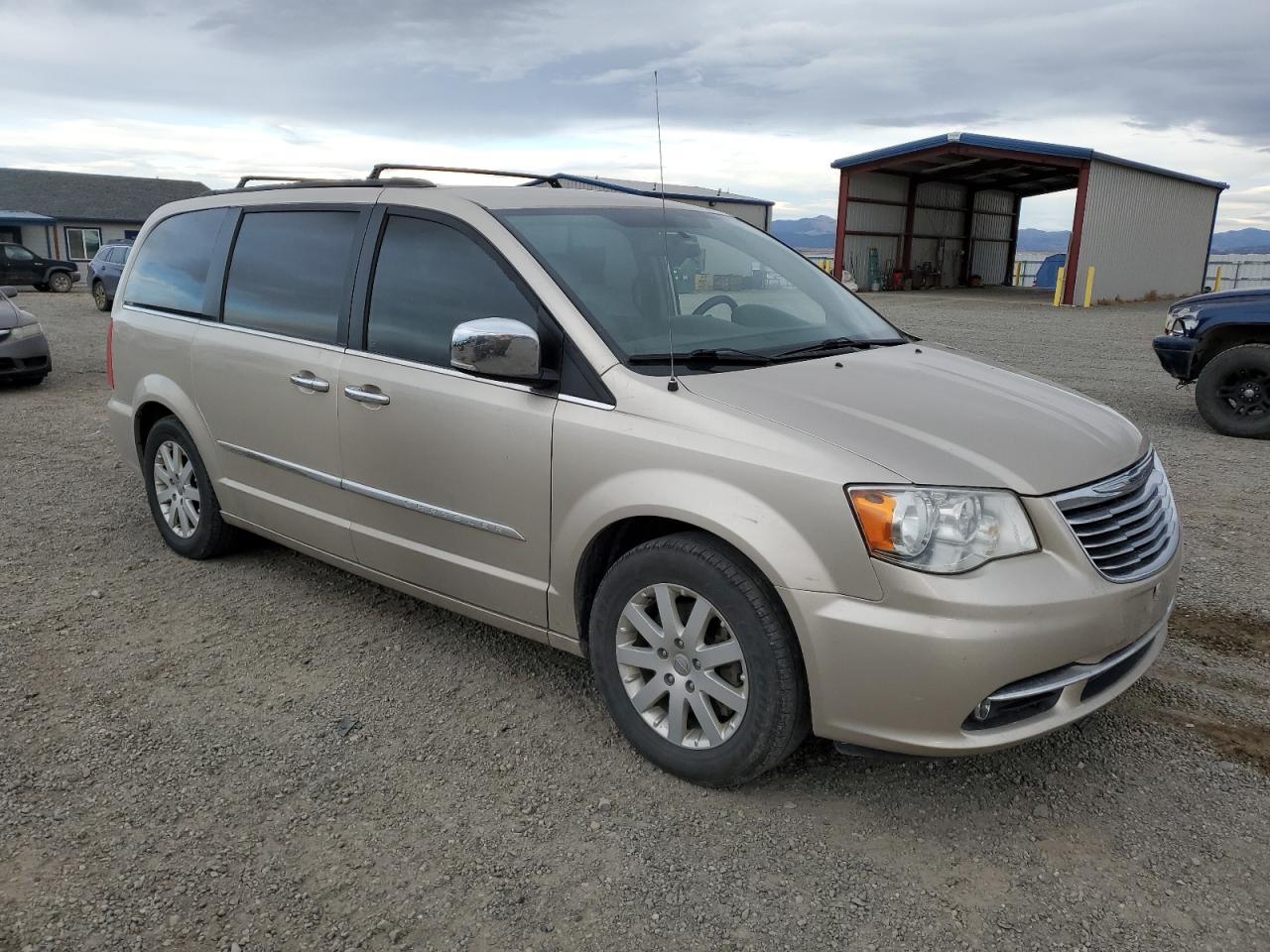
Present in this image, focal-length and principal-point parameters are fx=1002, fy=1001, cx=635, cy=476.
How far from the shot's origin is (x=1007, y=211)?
4162 centimetres

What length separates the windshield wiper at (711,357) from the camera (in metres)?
3.21

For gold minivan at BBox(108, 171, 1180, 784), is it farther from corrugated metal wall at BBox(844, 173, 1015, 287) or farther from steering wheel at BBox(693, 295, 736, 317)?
corrugated metal wall at BBox(844, 173, 1015, 287)

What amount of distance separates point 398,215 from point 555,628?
172 centimetres

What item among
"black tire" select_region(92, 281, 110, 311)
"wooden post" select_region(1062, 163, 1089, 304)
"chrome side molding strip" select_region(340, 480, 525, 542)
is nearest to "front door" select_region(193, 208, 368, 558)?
"chrome side molding strip" select_region(340, 480, 525, 542)

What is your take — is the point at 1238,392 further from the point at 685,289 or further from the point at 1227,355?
the point at 685,289

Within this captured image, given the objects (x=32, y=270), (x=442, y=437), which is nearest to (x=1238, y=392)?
(x=442, y=437)

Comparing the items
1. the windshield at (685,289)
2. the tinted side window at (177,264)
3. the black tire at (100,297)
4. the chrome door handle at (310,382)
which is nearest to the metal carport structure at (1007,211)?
the black tire at (100,297)

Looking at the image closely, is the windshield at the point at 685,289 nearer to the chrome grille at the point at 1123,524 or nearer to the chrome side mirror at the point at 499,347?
the chrome side mirror at the point at 499,347

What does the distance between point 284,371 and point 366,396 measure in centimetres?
58

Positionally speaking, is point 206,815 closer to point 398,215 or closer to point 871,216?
point 398,215

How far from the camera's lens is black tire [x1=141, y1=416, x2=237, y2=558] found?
485 centimetres

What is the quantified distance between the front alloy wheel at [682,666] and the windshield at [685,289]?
2.48ft

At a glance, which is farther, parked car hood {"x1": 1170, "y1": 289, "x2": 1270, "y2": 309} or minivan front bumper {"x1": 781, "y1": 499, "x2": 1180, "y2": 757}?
parked car hood {"x1": 1170, "y1": 289, "x2": 1270, "y2": 309}

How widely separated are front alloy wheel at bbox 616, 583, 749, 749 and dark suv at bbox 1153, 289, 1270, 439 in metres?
7.16
